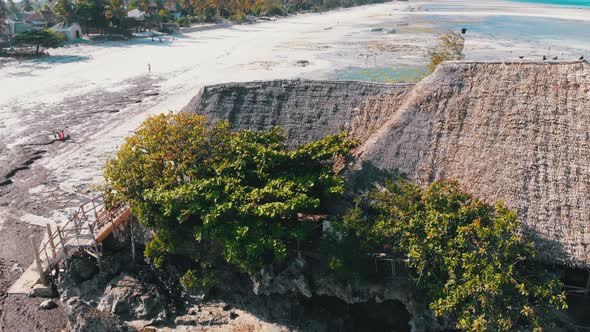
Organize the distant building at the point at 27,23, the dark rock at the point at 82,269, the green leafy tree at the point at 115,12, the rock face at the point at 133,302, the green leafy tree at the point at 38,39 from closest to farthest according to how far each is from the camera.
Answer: the rock face at the point at 133,302, the dark rock at the point at 82,269, the green leafy tree at the point at 38,39, the distant building at the point at 27,23, the green leafy tree at the point at 115,12

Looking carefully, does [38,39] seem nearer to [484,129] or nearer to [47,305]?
[47,305]

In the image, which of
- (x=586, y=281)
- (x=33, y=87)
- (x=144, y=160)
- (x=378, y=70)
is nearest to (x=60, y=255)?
(x=144, y=160)

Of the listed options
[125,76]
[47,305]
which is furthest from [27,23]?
[47,305]

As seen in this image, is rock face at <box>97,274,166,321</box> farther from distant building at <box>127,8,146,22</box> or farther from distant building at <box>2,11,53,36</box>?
distant building at <box>127,8,146,22</box>

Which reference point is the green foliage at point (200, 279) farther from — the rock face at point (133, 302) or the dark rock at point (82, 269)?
the dark rock at point (82, 269)

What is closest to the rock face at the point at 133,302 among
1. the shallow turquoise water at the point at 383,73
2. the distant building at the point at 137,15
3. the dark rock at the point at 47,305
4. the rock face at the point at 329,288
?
the dark rock at the point at 47,305

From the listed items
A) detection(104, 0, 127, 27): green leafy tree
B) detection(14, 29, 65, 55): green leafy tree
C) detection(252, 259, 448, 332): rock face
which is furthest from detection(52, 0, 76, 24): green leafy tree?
detection(252, 259, 448, 332): rock face
